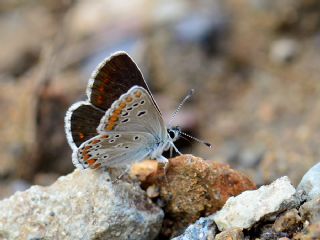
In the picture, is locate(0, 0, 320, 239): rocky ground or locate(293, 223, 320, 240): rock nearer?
locate(293, 223, 320, 240): rock

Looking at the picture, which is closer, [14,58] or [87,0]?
[14,58]

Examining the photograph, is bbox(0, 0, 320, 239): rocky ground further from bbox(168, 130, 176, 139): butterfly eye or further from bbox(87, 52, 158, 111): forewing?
bbox(87, 52, 158, 111): forewing

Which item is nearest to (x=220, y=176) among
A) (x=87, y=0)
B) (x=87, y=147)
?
(x=87, y=147)

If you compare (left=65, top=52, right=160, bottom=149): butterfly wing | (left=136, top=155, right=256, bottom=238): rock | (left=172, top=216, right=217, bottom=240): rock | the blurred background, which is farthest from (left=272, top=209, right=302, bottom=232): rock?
the blurred background

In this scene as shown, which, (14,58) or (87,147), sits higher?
(87,147)

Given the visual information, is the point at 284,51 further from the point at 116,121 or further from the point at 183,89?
the point at 116,121

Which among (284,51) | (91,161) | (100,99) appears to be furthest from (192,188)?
(284,51)

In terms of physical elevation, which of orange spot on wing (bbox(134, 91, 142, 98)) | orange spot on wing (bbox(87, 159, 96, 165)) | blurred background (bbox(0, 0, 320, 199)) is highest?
orange spot on wing (bbox(134, 91, 142, 98))

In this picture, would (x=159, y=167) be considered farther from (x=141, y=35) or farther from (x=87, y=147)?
(x=141, y=35)
